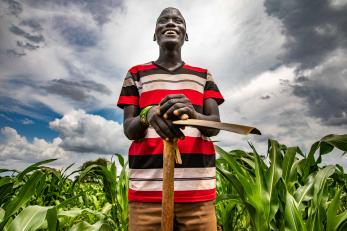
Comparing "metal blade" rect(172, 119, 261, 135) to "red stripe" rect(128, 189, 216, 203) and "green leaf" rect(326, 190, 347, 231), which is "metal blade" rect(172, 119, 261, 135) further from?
"green leaf" rect(326, 190, 347, 231)

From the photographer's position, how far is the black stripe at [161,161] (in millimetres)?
1414

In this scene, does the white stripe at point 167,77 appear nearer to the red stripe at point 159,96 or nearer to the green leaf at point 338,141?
the red stripe at point 159,96

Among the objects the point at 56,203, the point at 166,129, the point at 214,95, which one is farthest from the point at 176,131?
the point at 56,203

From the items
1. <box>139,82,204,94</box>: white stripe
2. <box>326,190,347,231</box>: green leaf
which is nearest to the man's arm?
<box>139,82,204,94</box>: white stripe

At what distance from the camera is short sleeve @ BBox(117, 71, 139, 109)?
4.99 feet

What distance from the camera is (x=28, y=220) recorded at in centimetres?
134

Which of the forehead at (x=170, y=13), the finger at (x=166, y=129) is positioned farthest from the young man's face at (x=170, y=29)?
the finger at (x=166, y=129)

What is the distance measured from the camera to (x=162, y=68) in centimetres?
159

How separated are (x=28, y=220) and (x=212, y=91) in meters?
0.94

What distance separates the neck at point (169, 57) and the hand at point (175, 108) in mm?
634

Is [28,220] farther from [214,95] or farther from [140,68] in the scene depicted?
[214,95]

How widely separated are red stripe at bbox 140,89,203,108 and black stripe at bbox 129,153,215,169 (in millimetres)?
232

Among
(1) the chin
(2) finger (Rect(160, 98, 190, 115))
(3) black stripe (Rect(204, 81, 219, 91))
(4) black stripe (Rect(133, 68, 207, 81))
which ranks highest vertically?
(1) the chin

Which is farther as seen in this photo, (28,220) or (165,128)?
(28,220)
